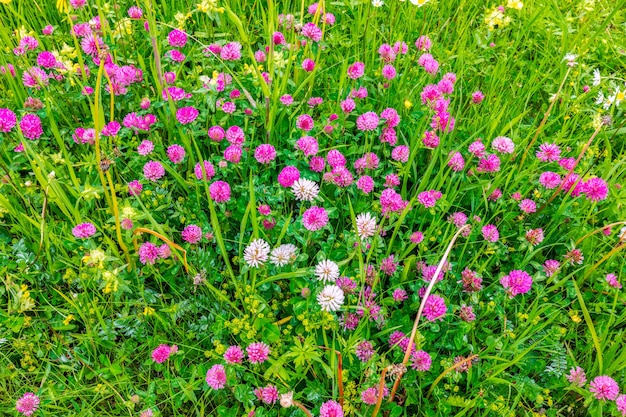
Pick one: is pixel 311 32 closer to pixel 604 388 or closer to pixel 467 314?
pixel 467 314

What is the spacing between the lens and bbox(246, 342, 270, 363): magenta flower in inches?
63.6

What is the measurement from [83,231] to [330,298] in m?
0.94

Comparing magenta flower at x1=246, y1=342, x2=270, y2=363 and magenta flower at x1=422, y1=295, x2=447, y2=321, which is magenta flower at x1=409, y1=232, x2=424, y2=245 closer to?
magenta flower at x1=422, y1=295, x2=447, y2=321

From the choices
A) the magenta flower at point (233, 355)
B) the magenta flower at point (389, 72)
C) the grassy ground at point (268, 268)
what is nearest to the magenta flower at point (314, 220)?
the grassy ground at point (268, 268)

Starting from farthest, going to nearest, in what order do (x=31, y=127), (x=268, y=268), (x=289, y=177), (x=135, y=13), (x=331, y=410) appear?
(x=135, y=13) < (x=31, y=127) < (x=289, y=177) < (x=268, y=268) < (x=331, y=410)

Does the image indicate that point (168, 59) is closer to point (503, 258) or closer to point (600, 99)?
point (503, 258)

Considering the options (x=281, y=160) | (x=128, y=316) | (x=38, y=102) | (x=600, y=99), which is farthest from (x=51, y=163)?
(x=600, y=99)

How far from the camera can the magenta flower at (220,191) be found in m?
1.87

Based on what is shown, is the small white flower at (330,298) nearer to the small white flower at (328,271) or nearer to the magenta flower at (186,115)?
the small white flower at (328,271)

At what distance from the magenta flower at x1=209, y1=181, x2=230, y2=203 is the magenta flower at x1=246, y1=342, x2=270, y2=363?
577 mm

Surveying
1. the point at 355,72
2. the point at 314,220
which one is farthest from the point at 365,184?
the point at 355,72

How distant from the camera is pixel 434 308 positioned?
1.72 meters

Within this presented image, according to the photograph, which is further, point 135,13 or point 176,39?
point 135,13

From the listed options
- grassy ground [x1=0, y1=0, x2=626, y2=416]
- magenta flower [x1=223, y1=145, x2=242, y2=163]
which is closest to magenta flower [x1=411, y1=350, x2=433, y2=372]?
grassy ground [x1=0, y1=0, x2=626, y2=416]
